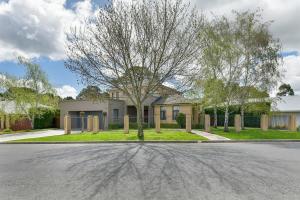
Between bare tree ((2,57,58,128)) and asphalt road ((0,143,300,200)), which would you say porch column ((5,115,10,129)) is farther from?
asphalt road ((0,143,300,200))

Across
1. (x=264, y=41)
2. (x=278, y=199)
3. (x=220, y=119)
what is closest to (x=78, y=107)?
(x=220, y=119)

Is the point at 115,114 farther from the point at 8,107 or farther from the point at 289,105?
the point at 289,105

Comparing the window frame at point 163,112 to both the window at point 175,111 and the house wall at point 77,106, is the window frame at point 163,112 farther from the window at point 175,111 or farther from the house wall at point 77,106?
the house wall at point 77,106

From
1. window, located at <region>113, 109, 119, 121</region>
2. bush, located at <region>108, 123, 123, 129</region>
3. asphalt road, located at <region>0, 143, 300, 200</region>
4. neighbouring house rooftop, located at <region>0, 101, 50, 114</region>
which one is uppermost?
neighbouring house rooftop, located at <region>0, 101, 50, 114</region>

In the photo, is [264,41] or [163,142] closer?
[163,142]

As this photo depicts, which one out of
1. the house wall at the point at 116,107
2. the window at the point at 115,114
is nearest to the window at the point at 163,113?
the house wall at the point at 116,107

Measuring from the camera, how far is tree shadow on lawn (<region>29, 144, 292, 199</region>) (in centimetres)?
586

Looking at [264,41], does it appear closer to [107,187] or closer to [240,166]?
[240,166]

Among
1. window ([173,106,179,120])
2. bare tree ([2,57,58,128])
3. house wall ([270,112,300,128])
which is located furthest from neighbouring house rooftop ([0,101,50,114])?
house wall ([270,112,300,128])

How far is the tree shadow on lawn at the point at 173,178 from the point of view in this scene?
586cm

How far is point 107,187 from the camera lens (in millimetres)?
6328

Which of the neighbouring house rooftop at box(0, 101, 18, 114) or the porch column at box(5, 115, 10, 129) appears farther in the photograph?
the neighbouring house rooftop at box(0, 101, 18, 114)

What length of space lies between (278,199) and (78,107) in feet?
112

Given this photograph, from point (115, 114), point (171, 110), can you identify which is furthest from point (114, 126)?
point (171, 110)
